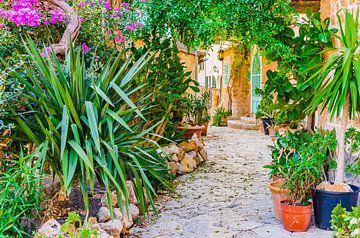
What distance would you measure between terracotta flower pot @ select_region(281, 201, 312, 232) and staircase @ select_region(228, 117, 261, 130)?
785 cm

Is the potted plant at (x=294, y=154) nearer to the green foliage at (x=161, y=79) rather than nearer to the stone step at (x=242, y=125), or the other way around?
the green foliage at (x=161, y=79)

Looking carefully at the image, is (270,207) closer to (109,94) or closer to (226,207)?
(226,207)

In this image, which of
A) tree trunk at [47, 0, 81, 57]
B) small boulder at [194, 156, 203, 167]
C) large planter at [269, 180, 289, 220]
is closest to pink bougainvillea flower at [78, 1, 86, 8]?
tree trunk at [47, 0, 81, 57]

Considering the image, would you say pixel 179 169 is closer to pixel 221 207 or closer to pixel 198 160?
pixel 198 160

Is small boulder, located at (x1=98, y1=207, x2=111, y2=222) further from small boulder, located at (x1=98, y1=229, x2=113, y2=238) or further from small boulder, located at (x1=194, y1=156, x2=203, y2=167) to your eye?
small boulder, located at (x1=194, y1=156, x2=203, y2=167)

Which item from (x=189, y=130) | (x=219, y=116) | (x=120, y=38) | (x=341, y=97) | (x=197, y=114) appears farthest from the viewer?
(x=219, y=116)

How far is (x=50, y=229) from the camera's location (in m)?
2.54

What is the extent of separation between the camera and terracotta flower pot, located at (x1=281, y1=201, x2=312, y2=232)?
334cm

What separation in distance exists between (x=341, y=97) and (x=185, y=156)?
3.04m

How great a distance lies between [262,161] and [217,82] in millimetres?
10047

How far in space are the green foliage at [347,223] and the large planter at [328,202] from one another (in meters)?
0.97

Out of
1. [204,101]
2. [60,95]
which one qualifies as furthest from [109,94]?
[204,101]

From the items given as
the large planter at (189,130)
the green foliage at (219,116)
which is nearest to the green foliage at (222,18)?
the large planter at (189,130)

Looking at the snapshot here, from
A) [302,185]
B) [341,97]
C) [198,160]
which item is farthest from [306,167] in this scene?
[198,160]
